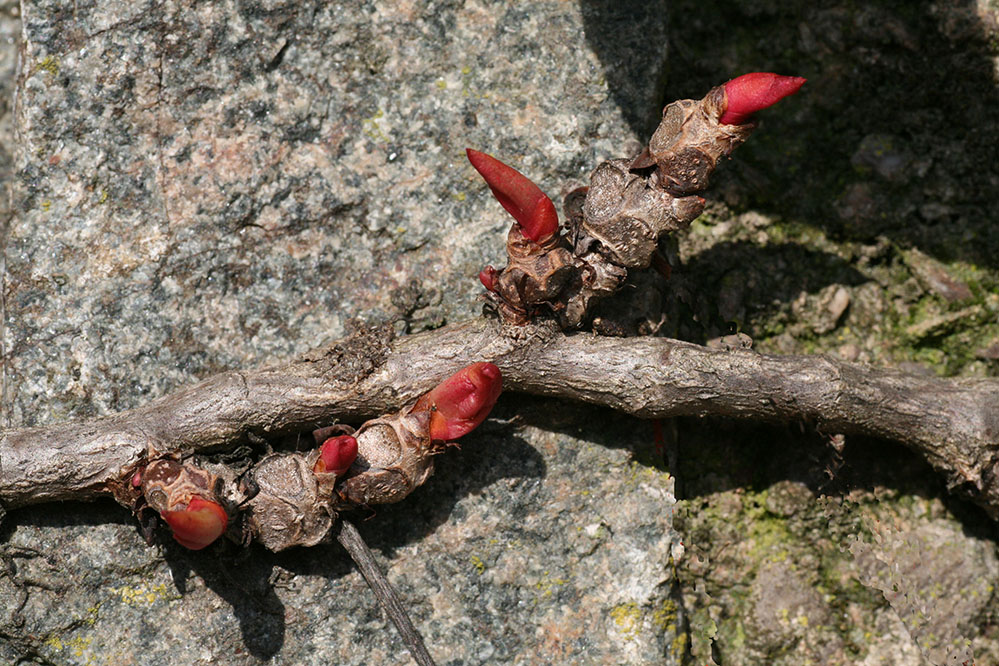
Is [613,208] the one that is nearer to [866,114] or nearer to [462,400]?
[462,400]

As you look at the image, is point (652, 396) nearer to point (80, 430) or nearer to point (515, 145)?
point (515, 145)

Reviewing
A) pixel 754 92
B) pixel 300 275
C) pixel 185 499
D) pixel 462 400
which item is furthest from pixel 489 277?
pixel 185 499

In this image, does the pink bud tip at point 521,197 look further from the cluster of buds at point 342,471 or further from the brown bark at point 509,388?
the cluster of buds at point 342,471

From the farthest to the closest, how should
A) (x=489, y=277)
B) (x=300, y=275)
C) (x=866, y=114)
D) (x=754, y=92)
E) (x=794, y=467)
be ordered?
(x=866, y=114)
(x=794, y=467)
(x=300, y=275)
(x=489, y=277)
(x=754, y=92)

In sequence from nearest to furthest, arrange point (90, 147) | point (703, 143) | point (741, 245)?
point (703, 143) < point (90, 147) < point (741, 245)

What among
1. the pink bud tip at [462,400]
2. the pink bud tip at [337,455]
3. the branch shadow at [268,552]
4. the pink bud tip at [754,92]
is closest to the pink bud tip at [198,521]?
the branch shadow at [268,552]

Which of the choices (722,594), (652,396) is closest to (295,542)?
(652,396)

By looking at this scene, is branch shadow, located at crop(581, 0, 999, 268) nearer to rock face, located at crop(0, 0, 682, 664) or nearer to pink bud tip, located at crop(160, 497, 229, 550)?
rock face, located at crop(0, 0, 682, 664)
